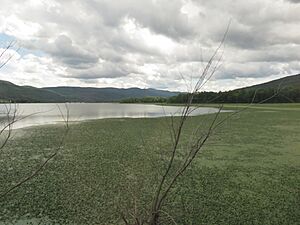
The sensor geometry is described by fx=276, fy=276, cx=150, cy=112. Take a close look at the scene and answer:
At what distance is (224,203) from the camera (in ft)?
23.2

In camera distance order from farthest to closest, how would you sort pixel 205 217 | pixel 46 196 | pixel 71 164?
pixel 71 164
pixel 46 196
pixel 205 217

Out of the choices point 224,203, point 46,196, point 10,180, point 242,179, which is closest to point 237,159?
point 242,179

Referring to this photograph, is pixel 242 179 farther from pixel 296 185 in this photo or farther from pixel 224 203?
pixel 224 203

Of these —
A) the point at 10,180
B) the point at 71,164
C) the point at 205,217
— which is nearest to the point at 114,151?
the point at 71,164

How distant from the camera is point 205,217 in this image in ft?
20.5

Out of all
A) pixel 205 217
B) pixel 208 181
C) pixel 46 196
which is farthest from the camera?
pixel 208 181

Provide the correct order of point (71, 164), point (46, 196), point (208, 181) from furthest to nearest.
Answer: point (71, 164)
point (208, 181)
point (46, 196)

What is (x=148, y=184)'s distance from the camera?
28.1 ft

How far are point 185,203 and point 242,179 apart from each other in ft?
9.82

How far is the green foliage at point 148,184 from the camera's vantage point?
21.2 ft

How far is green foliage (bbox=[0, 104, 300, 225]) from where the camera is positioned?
6453 millimetres

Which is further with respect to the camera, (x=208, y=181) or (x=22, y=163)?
(x=22, y=163)

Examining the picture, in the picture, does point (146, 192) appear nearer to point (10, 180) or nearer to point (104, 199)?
point (104, 199)

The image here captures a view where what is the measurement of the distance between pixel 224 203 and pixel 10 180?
6.98 m
